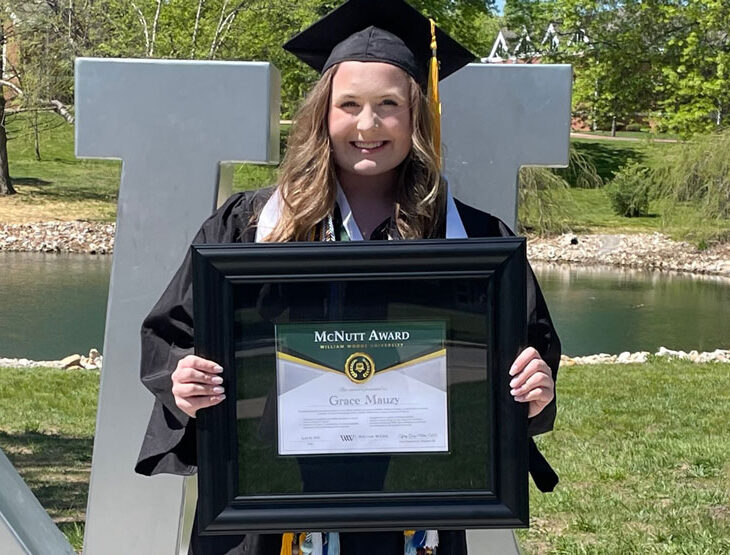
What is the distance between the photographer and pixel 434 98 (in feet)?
7.58

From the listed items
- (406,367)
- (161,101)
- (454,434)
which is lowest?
(454,434)

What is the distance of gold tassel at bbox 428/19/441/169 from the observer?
229cm

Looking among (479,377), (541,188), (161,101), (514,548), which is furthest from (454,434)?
(541,188)

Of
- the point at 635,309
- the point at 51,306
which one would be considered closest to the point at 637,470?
the point at 51,306

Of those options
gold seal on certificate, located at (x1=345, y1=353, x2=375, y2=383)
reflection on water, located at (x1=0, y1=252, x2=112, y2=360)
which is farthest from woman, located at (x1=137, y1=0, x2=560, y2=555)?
reflection on water, located at (x1=0, y1=252, x2=112, y2=360)

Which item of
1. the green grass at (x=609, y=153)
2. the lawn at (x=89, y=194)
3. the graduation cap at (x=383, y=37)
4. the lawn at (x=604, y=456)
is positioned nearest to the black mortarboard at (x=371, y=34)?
the graduation cap at (x=383, y=37)

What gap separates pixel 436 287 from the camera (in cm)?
201

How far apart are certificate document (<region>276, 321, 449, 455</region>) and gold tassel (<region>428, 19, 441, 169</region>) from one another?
46 cm

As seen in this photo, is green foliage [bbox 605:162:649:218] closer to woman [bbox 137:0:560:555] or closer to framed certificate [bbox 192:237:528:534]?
woman [bbox 137:0:560:555]

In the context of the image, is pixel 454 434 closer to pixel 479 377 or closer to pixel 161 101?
pixel 479 377

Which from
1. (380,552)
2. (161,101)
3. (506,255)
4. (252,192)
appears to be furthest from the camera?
(161,101)

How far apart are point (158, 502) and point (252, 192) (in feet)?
3.50

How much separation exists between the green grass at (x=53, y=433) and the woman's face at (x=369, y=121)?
2.75 metres

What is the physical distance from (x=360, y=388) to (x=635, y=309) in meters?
15.2
